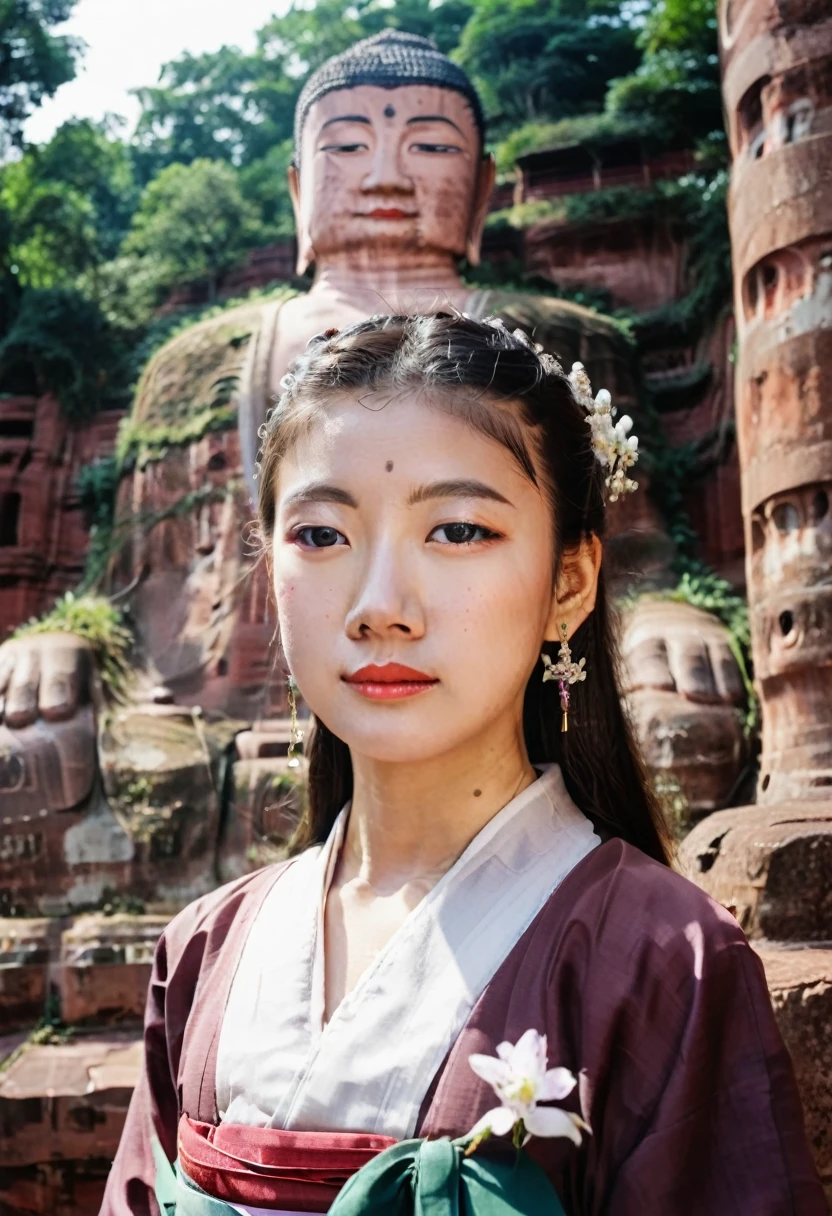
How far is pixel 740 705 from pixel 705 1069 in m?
3.76

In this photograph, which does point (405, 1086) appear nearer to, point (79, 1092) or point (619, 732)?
point (619, 732)

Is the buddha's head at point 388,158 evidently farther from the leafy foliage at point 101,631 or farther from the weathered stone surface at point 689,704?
the weathered stone surface at point 689,704

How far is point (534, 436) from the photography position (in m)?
1.87

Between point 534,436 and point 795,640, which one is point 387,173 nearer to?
point 795,640

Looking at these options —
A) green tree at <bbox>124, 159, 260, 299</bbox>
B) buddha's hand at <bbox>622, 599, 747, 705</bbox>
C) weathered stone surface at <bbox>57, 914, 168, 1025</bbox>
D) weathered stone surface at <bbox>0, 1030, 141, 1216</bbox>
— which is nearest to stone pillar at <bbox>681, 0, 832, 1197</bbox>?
buddha's hand at <bbox>622, 599, 747, 705</bbox>

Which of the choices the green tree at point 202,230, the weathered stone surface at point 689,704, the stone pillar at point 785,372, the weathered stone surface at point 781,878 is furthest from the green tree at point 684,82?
the weathered stone surface at point 781,878

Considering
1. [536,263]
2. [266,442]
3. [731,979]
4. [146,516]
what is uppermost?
[536,263]

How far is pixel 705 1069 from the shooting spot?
4.81 ft

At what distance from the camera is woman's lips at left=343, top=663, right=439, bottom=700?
1719 millimetres

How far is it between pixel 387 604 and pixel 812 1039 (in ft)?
5.15

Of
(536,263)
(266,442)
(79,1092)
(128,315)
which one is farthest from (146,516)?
(128,315)

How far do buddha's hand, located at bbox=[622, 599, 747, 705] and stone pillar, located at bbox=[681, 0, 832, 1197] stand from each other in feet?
2.09

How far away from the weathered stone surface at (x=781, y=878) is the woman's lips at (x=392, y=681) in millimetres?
1486

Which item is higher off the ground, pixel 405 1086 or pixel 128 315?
pixel 128 315
